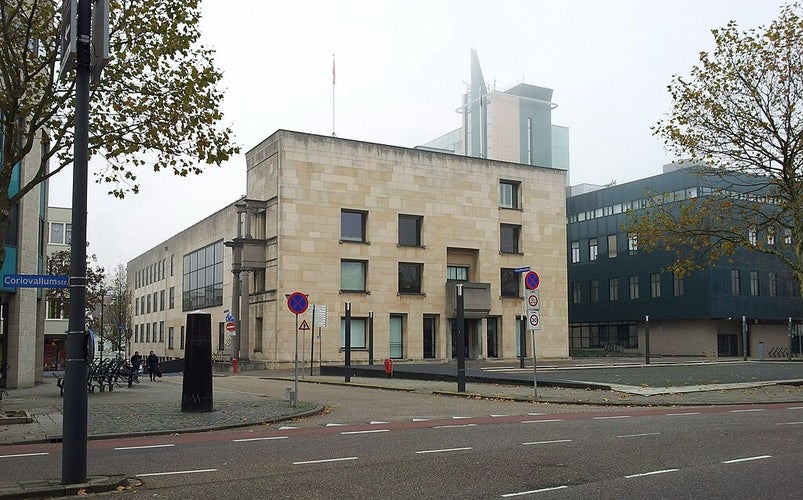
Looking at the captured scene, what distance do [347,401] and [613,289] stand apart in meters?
58.8

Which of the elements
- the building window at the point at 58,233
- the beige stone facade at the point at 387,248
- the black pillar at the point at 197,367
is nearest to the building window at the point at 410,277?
the beige stone facade at the point at 387,248

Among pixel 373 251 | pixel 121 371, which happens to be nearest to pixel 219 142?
pixel 121 371

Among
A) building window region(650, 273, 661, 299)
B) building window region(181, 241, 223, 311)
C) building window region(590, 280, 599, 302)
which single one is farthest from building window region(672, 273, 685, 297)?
building window region(181, 241, 223, 311)

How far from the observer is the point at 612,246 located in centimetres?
7675

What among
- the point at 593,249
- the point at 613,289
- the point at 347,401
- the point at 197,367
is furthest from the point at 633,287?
the point at 197,367

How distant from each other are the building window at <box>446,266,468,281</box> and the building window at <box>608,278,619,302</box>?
2464cm

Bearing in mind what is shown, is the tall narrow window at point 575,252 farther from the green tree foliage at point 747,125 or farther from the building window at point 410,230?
the green tree foliage at point 747,125

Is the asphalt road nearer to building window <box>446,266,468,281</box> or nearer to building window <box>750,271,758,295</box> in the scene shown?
building window <box>446,266,468,281</box>

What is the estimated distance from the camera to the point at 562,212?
→ 6194 centimetres

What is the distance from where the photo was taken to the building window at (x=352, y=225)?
5238 centimetres

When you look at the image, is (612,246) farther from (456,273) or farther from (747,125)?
(747,125)

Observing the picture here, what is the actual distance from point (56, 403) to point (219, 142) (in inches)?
342

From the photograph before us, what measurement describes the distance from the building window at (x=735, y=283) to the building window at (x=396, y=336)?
103ft

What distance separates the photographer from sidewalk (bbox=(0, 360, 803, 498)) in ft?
49.2
